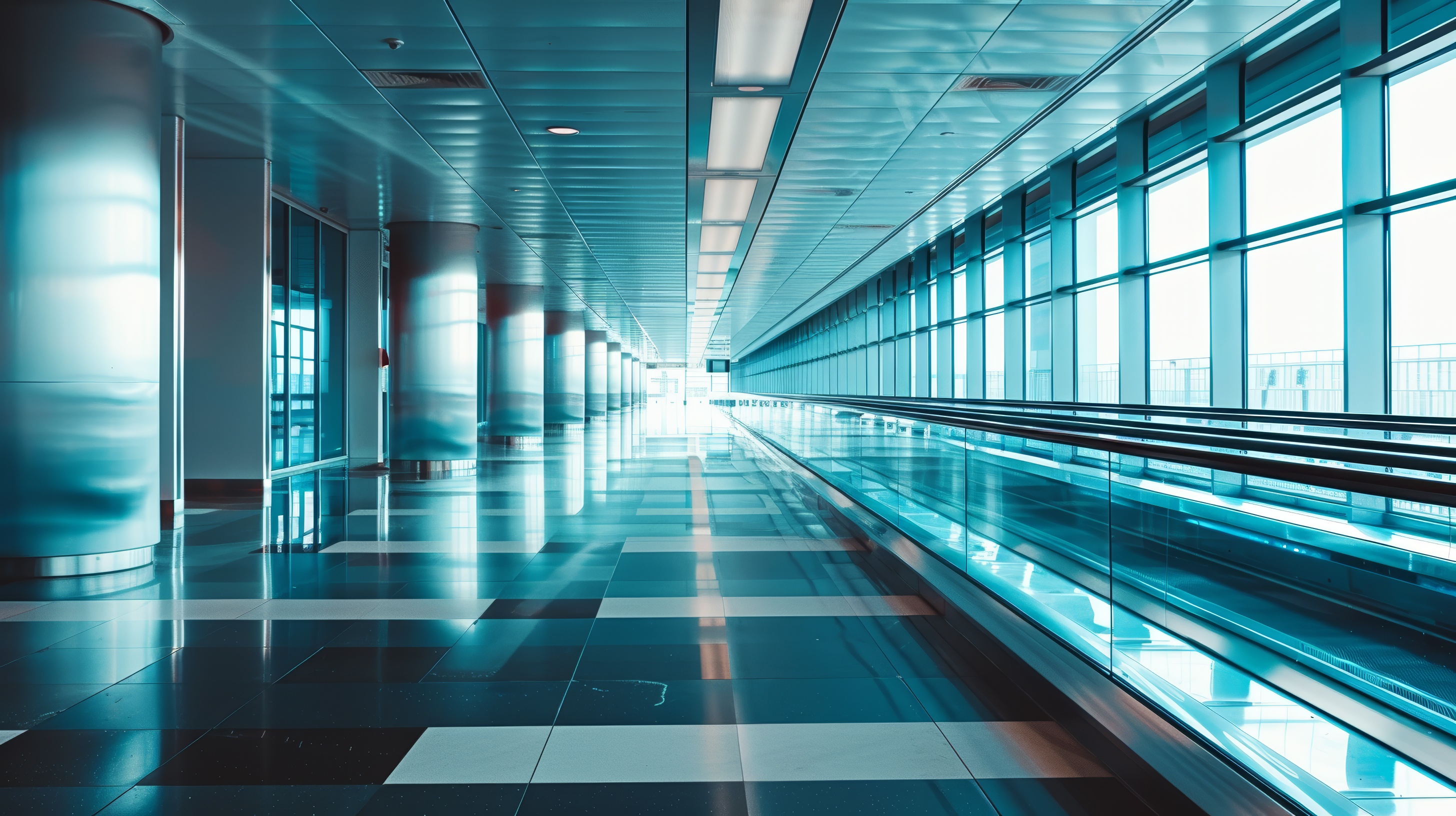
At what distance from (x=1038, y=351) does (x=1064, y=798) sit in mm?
14123

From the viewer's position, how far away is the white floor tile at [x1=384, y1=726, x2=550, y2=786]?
9.98ft

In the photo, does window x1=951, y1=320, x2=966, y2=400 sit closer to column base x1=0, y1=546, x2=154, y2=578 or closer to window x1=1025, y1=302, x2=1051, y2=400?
window x1=1025, y1=302, x2=1051, y2=400

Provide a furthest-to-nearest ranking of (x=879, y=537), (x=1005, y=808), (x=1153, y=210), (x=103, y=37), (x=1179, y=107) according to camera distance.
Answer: (x=1153, y=210), (x=1179, y=107), (x=879, y=537), (x=103, y=37), (x=1005, y=808)

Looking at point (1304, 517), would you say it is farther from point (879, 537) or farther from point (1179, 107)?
point (1179, 107)

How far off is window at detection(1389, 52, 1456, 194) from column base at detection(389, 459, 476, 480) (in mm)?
11707

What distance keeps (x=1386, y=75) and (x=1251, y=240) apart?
2133 millimetres

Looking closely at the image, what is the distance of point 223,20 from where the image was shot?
6.60m

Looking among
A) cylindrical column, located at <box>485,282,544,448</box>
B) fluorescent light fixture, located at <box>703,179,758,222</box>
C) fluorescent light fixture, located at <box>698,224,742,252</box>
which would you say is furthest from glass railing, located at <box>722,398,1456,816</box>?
cylindrical column, located at <box>485,282,544,448</box>

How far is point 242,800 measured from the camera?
285 centimetres

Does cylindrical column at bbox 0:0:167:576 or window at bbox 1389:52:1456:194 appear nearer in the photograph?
cylindrical column at bbox 0:0:167:576

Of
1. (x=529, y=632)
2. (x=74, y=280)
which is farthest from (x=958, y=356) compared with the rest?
(x=74, y=280)

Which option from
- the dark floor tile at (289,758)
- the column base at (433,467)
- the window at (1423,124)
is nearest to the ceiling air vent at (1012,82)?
the window at (1423,124)

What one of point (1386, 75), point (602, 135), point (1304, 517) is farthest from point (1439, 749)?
point (602, 135)

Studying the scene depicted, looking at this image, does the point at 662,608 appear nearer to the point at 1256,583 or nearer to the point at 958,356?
the point at 1256,583
